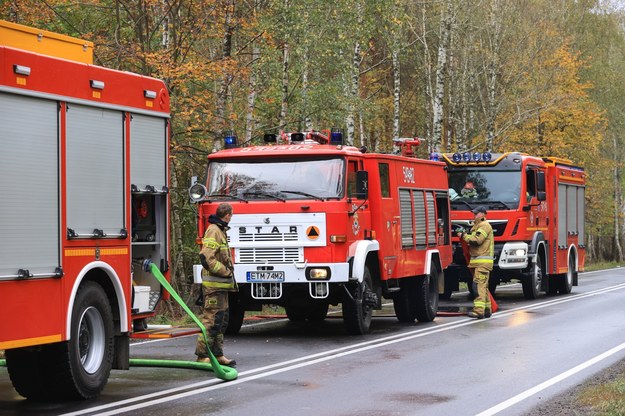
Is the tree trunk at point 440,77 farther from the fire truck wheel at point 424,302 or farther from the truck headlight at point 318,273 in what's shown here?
the truck headlight at point 318,273

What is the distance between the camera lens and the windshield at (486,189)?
23.9 metres

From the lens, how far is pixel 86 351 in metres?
10.4

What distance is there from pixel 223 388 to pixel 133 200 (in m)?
2.07

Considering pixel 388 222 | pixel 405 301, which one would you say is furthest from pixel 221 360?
pixel 405 301

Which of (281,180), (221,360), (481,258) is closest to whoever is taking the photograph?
(221,360)

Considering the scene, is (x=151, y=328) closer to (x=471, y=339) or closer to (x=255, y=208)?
(x=255, y=208)

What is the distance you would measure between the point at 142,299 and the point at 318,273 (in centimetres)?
449

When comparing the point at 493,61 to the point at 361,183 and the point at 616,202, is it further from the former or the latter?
the point at 361,183

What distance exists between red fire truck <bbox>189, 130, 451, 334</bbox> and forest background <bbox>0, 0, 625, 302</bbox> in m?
5.99

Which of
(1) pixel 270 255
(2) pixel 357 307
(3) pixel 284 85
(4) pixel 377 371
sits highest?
(3) pixel 284 85

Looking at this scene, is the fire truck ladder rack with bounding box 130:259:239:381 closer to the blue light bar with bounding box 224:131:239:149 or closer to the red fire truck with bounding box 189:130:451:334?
the red fire truck with bounding box 189:130:451:334

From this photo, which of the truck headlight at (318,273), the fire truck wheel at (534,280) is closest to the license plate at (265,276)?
the truck headlight at (318,273)

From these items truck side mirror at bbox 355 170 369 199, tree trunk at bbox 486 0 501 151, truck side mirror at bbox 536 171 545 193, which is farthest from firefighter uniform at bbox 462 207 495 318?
tree trunk at bbox 486 0 501 151

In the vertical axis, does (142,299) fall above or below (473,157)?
below
